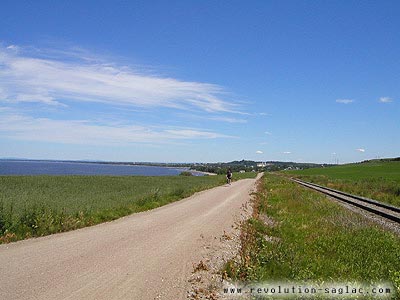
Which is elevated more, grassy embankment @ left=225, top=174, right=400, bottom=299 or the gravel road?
grassy embankment @ left=225, top=174, right=400, bottom=299

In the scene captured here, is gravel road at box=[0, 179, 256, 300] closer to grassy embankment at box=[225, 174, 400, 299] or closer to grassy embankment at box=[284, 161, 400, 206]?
grassy embankment at box=[225, 174, 400, 299]

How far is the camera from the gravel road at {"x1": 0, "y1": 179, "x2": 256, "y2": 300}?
659 cm

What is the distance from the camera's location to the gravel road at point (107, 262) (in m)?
6.59

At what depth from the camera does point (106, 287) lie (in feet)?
22.2

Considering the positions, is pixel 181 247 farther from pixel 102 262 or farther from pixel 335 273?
pixel 335 273

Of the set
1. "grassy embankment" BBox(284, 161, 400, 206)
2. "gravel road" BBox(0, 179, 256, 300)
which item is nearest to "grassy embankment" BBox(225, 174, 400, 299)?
"gravel road" BBox(0, 179, 256, 300)

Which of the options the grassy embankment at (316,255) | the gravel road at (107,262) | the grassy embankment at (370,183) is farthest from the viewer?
the grassy embankment at (370,183)

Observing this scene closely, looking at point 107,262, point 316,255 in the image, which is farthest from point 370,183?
point 107,262

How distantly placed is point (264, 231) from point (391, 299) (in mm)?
7819

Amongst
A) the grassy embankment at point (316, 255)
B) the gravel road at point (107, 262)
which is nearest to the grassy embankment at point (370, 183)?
the grassy embankment at point (316, 255)

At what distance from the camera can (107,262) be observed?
8.45 meters

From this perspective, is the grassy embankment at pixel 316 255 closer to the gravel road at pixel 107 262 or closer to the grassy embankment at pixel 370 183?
the gravel road at pixel 107 262

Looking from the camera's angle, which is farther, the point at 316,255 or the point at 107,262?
the point at 316,255

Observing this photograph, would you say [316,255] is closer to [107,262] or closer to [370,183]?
[107,262]
